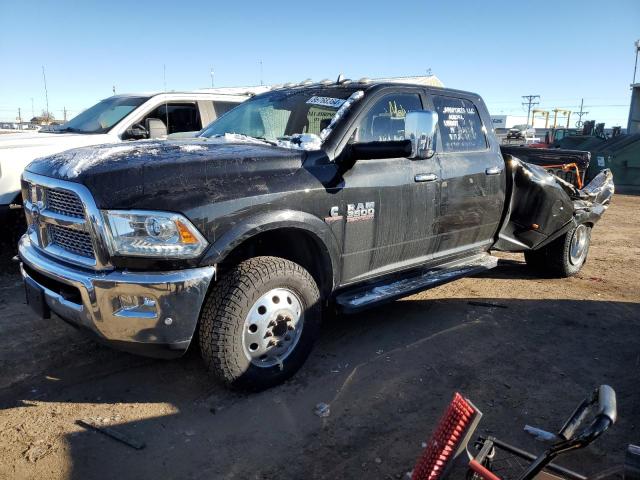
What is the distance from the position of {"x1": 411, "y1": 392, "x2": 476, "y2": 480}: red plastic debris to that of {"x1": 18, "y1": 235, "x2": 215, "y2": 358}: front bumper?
1.46 meters

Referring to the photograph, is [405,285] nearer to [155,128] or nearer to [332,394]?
[332,394]

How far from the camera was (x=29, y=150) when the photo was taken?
18.9 ft

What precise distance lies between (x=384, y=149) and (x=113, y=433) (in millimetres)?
2341

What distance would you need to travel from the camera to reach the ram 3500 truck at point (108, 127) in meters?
5.55

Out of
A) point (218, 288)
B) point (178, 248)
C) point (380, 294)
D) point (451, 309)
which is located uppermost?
point (178, 248)

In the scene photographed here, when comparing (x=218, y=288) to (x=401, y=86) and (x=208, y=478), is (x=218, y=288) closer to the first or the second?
(x=208, y=478)

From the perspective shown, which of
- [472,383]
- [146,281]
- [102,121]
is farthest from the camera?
[102,121]

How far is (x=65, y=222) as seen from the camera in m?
3.03

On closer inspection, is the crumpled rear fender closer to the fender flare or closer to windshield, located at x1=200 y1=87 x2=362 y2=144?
windshield, located at x1=200 y1=87 x2=362 y2=144

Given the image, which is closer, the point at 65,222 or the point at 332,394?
the point at 65,222

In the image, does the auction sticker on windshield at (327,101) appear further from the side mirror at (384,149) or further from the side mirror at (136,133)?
the side mirror at (136,133)

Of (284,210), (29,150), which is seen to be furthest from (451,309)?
(29,150)

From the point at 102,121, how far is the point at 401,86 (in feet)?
14.6

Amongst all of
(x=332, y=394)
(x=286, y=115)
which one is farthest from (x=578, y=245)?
(x=332, y=394)
